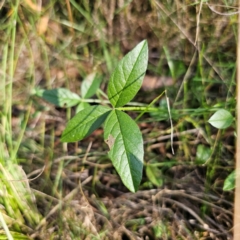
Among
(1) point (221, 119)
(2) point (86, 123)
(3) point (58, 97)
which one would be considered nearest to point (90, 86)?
(3) point (58, 97)

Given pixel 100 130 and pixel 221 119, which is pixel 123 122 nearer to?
pixel 221 119

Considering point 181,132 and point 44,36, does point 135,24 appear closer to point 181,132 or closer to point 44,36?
point 44,36

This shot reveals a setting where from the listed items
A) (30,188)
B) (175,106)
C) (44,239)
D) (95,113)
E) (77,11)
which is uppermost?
(77,11)

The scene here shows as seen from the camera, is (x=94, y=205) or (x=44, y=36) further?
(x=44, y=36)

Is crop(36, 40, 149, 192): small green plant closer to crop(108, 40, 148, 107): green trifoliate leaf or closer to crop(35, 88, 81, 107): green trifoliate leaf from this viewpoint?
crop(108, 40, 148, 107): green trifoliate leaf

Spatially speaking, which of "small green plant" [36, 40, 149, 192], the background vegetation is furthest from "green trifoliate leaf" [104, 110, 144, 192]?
the background vegetation

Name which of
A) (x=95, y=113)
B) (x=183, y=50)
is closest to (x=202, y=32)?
(x=183, y=50)

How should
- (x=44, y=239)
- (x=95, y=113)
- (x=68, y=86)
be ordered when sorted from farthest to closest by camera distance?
(x=68, y=86)
(x=44, y=239)
(x=95, y=113)
